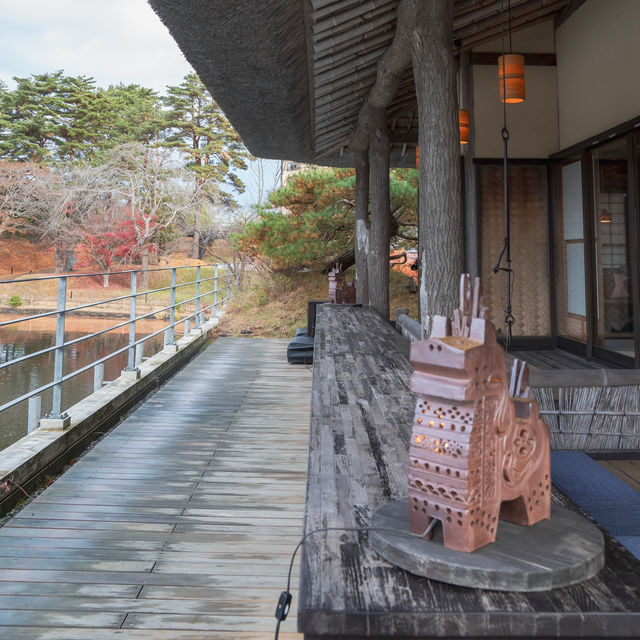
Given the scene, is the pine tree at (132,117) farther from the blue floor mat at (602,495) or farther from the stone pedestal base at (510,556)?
the stone pedestal base at (510,556)

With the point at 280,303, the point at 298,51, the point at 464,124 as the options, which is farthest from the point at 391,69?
the point at 280,303

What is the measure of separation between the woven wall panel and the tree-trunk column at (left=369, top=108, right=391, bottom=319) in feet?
2.84

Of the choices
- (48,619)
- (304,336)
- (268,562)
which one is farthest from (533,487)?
(304,336)

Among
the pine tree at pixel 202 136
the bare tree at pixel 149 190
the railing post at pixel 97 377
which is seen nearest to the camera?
the railing post at pixel 97 377

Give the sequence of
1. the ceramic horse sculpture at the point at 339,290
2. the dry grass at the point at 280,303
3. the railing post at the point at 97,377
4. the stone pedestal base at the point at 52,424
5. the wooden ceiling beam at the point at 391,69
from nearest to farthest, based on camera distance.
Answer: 1. the wooden ceiling beam at the point at 391,69
2. the stone pedestal base at the point at 52,424
3. the railing post at the point at 97,377
4. the ceramic horse sculpture at the point at 339,290
5. the dry grass at the point at 280,303

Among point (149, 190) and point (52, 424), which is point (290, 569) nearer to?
point (52, 424)

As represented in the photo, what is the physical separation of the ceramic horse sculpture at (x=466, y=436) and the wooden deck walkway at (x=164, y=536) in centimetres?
99

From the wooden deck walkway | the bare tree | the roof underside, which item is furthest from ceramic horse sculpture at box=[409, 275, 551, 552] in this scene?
the bare tree

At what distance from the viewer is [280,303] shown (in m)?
11.1

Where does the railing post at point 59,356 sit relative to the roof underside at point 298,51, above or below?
below

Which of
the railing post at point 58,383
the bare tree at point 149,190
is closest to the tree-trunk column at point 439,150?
the railing post at point 58,383

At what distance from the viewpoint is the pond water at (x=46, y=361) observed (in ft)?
16.1

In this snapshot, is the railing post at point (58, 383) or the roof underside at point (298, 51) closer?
the roof underside at point (298, 51)

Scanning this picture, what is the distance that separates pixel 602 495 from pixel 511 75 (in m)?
2.97
